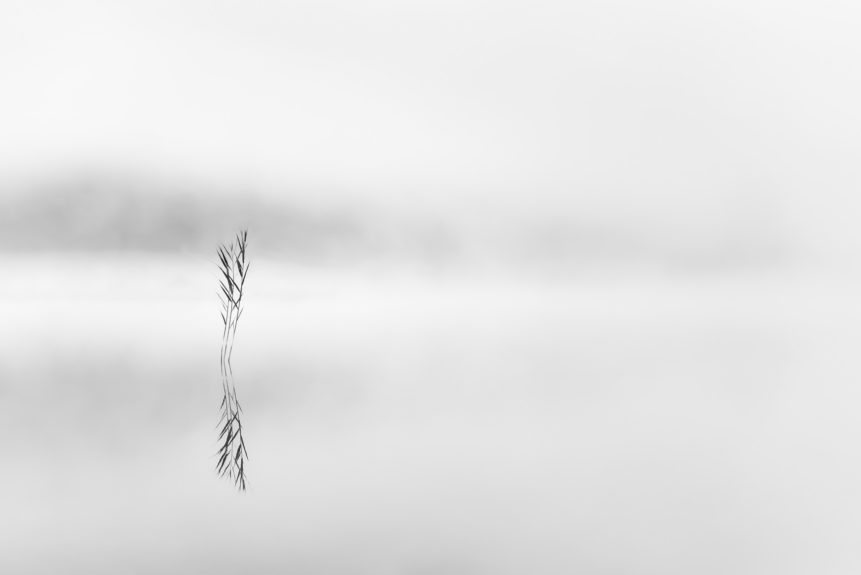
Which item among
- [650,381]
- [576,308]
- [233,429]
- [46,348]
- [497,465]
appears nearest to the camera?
[497,465]

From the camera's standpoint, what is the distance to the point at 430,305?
45.0 meters

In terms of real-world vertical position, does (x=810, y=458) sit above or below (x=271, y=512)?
above

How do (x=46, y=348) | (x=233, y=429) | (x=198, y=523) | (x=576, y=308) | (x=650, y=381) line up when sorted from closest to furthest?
(x=198, y=523)
(x=233, y=429)
(x=650, y=381)
(x=46, y=348)
(x=576, y=308)

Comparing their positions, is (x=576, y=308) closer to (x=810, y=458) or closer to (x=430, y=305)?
(x=430, y=305)

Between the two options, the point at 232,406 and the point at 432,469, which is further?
the point at 232,406

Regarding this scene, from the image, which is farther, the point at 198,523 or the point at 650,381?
the point at 650,381

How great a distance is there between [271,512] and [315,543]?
1.61ft

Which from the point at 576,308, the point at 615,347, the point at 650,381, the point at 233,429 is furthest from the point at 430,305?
the point at 233,429

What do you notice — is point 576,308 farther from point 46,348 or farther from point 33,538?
point 33,538

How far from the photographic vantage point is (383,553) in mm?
3436

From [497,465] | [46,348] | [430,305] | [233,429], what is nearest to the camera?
[497,465]

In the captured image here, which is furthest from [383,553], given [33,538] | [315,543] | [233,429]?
[233,429]

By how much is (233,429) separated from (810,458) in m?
4.10

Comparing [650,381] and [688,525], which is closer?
[688,525]
